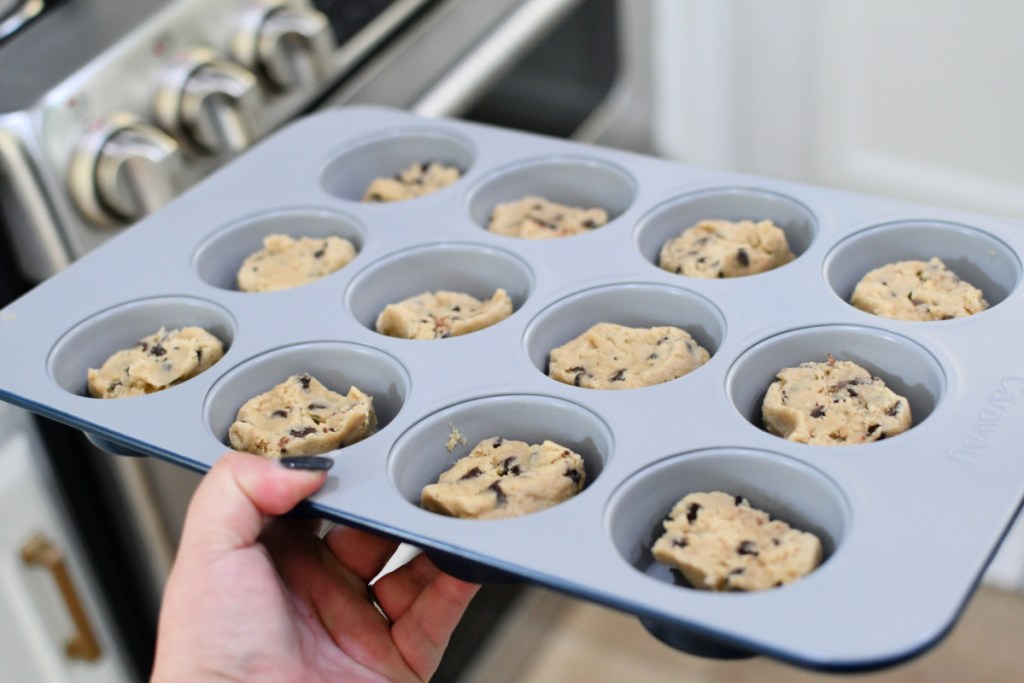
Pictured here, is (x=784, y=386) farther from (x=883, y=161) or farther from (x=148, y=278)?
(x=883, y=161)

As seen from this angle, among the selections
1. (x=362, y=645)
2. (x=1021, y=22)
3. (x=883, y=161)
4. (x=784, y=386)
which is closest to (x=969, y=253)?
(x=784, y=386)

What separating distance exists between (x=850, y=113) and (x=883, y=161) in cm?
13

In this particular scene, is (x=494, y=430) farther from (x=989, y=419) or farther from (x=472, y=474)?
(x=989, y=419)

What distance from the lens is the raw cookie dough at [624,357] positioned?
102cm

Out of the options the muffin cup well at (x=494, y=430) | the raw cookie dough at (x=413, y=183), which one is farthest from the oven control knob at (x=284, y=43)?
the muffin cup well at (x=494, y=430)

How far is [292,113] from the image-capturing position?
1.50 metres

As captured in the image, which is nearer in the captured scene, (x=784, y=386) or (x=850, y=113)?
(x=784, y=386)

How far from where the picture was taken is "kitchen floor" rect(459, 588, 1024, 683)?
193cm

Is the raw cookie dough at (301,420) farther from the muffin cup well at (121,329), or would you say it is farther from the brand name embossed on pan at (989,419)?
the brand name embossed on pan at (989,419)

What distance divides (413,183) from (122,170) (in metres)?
0.33

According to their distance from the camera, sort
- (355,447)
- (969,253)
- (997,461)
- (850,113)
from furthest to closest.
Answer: (850,113)
(969,253)
(355,447)
(997,461)

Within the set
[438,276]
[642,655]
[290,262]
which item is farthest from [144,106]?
[642,655]

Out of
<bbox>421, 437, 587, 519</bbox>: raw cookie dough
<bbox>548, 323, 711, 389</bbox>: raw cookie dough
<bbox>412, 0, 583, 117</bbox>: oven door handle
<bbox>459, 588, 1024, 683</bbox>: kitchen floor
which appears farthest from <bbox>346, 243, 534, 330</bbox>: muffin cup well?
<bbox>459, 588, 1024, 683</bbox>: kitchen floor

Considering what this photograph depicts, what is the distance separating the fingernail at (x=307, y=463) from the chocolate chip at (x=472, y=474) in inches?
4.8
